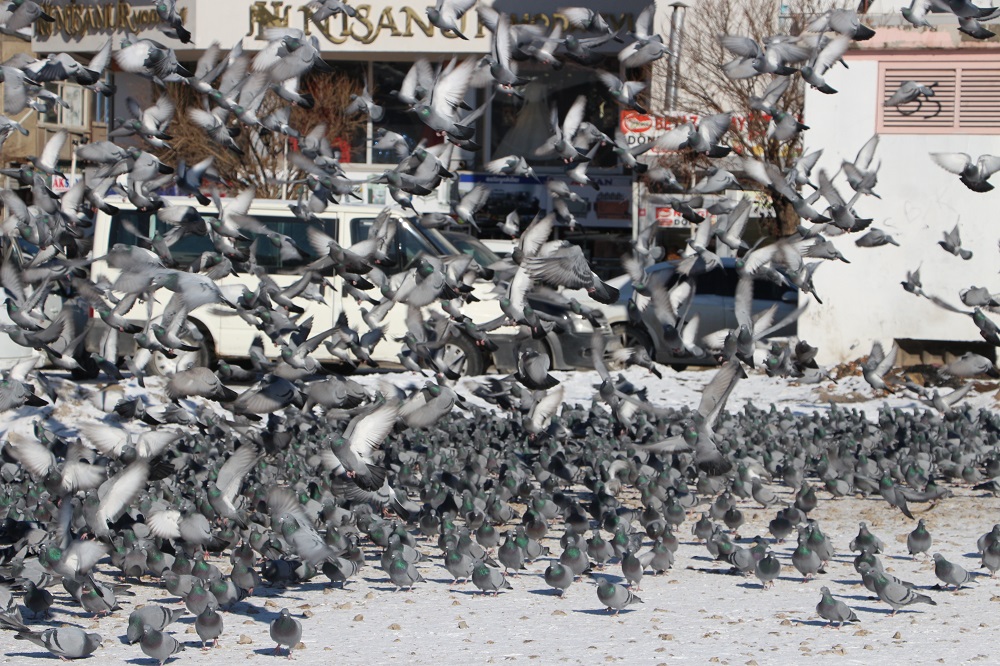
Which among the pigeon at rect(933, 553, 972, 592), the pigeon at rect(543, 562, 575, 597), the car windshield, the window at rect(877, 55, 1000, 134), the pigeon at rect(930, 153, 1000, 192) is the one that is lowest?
the pigeon at rect(543, 562, 575, 597)

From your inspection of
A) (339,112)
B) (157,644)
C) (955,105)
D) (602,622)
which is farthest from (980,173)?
(339,112)

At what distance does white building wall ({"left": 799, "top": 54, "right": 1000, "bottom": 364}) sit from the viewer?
45.6 feet

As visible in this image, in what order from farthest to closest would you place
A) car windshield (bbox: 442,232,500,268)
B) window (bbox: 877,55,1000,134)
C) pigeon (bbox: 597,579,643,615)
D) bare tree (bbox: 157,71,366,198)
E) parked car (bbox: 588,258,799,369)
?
1. bare tree (bbox: 157,71,366,198)
2. parked car (bbox: 588,258,799,369)
3. window (bbox: 877,55,1000,134)
4. car windshield (bbox: 442,232,500,268)
5. pigeon (bbox: 597,579,643,615)

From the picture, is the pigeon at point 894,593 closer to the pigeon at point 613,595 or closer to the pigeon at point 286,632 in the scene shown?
the pigeon at point 613,595

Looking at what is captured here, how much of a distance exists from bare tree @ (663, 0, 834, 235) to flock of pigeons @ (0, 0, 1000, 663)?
752 cm

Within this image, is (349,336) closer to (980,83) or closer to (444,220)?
(444,220)

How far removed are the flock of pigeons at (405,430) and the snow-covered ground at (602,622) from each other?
102mm

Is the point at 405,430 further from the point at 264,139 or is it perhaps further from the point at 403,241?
the point at 264,139

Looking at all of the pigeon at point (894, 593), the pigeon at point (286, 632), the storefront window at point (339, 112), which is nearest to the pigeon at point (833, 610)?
the pigeon at point (894, 593)

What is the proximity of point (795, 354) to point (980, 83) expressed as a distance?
20.8 ft

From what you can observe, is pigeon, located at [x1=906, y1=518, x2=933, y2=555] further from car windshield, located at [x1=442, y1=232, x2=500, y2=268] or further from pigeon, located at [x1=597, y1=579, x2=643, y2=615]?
car windshield, located at [x1=442, y1=232, x2=500, y2=268]

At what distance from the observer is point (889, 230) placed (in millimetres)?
13953

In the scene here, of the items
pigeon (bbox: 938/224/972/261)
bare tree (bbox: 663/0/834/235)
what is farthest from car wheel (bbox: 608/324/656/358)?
pigeon (bbox: 938/224/972/261)

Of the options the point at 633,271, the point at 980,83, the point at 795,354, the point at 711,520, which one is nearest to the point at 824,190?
the point at 795,354
